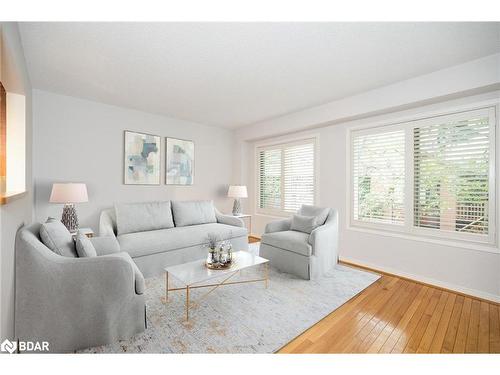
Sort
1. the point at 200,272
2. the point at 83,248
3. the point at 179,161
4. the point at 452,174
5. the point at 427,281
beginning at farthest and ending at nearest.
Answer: the point at 179,161, the point at 427,281, the point at 452,174, the point at 200,272, the point at 83,248

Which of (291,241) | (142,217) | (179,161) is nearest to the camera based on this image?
(291,241)

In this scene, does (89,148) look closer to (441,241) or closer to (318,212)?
(318,212)

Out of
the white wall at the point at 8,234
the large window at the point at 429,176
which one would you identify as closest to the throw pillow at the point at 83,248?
the white wall at the point at 8,234

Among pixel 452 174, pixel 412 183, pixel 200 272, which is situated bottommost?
pixel 200 272

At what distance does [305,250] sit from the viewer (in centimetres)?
286

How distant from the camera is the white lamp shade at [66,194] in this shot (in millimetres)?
2928

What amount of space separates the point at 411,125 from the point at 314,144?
1471mm

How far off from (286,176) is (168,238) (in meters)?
2.60

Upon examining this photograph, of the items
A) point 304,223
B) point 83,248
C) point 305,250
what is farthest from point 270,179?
point 83,248

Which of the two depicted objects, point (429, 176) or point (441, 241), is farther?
point (429, 176)

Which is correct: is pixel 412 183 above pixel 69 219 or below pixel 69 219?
above
